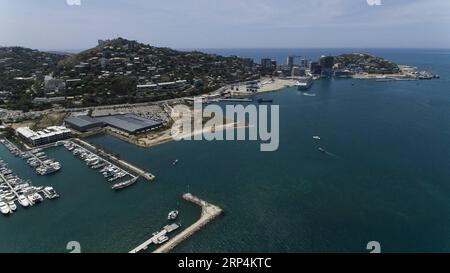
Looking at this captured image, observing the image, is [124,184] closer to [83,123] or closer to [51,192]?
[51,192]

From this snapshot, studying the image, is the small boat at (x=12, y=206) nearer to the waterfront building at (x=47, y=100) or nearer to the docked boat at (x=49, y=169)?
the docked boat at (x=49, y=169)

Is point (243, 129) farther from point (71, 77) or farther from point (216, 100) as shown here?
point (71, 77)

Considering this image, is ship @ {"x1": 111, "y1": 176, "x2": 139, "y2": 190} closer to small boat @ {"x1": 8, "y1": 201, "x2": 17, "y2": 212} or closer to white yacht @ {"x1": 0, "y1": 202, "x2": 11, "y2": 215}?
small boat @ {"x1": 8, "y1": 201, "x2": 17, "y2": 212}

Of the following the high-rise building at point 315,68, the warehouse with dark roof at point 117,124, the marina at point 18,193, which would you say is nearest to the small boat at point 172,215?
the marina at point 18,193

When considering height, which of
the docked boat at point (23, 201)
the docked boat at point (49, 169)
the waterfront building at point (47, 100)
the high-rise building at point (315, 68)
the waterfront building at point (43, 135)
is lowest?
the docked boat at point (23, 201)
